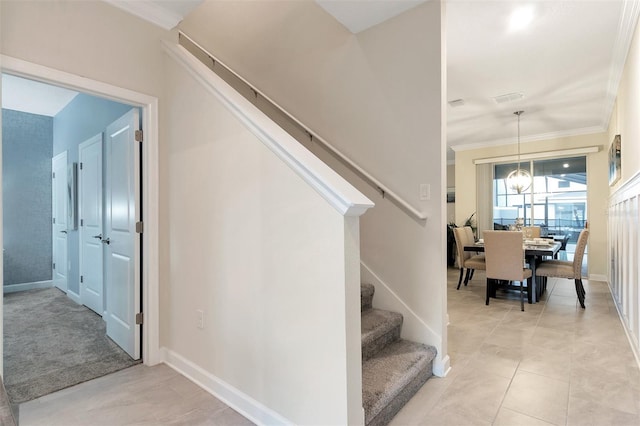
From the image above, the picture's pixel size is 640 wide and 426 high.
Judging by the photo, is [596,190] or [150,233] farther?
[596,190]

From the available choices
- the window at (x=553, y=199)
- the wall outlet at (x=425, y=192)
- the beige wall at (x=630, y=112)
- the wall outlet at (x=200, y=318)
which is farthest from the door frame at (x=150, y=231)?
the window at (x=553, y=199)

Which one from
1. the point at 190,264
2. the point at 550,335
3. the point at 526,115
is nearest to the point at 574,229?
the point at 526,115

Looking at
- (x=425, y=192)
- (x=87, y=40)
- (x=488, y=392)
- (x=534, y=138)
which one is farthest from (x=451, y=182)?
(x=87, y=40)

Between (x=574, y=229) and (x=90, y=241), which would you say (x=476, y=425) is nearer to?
(x=90, y=241)

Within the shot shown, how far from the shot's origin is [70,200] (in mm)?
4355

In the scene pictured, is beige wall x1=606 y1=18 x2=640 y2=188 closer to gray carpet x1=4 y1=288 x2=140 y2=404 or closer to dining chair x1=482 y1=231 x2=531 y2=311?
dining chair x1=482 y1=231 x2=531 y2=311

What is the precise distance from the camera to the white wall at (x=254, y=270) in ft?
4.81

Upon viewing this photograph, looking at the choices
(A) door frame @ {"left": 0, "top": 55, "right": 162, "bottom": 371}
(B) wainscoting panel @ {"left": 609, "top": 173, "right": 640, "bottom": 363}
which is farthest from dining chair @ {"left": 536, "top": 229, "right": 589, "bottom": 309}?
(A) door frame @ {"left": 0, "top": 55, "right": 162, "bottom": 371}

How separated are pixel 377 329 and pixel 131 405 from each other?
156cm

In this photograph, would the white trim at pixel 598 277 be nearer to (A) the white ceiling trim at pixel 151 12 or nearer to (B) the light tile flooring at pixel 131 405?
(B) the light tile flooring at pixel 131 405

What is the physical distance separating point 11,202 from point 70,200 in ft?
4.56

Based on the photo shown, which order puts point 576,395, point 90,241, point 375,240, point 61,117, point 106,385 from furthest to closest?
1. point 61,117
2. point 90,241
3. point 375,240
4. point 106,385
5. point 576,395

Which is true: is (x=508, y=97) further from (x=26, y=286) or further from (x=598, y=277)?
(x=26, y=286)

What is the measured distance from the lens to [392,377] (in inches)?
74.2
